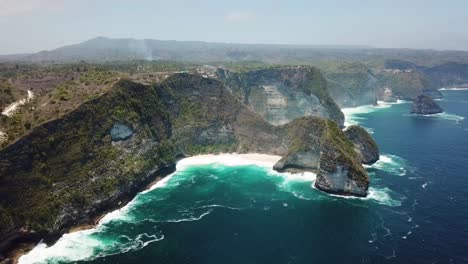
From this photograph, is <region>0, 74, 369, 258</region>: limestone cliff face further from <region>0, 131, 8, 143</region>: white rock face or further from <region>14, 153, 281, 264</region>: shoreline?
<region>0, 131, 8, 143</region>: white rock face

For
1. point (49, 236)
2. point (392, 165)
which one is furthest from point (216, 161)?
point (49, 236)

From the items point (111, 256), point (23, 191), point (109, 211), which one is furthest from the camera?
point (109, 211)

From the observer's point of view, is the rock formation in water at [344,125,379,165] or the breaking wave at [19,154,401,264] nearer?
the breaking wave at [19,154,401,264]

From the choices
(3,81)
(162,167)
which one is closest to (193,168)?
(162,167)

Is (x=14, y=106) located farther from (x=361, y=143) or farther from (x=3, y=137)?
(x=361, y=143)

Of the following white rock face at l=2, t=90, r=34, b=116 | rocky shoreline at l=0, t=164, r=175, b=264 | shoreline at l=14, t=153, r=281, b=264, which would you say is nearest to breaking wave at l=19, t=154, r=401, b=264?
shoreline at l=14, t=153, r=281, b=264

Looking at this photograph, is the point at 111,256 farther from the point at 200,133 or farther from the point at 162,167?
the point at 200,133

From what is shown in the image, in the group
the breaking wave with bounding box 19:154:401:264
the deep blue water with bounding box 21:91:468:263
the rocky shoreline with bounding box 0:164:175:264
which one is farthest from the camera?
the breaking wave with bounding box 19:154:401:264
